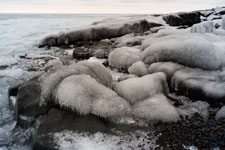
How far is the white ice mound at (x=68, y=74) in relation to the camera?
20.2 ft

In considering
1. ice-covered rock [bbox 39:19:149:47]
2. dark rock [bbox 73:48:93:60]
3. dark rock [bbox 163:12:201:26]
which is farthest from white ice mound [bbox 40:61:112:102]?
dark rock [bbox 163:12:201:26]

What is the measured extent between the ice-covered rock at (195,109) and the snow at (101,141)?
147 cm

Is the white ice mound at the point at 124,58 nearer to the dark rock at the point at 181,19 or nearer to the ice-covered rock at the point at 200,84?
the ice-covered rock at the point at 200,84

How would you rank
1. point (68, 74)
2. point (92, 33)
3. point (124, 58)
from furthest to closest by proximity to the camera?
point (92, 33) → point (124, 58) → point (68, 74)

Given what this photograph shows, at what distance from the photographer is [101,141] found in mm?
4703

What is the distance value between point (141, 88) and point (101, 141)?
6.59 ft

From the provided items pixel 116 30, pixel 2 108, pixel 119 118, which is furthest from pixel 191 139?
pixel 116 30

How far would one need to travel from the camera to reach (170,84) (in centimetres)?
755

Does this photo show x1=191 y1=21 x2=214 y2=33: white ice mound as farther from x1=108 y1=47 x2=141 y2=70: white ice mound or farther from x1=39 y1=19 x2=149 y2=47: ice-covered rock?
x1=39 y1=19 x2=149 y2=47: ice-covered rock

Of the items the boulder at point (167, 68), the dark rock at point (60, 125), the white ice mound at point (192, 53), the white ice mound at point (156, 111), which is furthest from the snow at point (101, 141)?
the white ice mound at point (192, 53)

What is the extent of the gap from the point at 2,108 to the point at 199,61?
6.43 meters

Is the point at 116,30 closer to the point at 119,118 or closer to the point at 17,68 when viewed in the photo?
the point at 17,68

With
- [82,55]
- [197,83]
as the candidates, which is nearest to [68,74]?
[197,83]

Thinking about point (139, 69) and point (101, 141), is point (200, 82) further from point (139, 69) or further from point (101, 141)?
point (101, 141)
